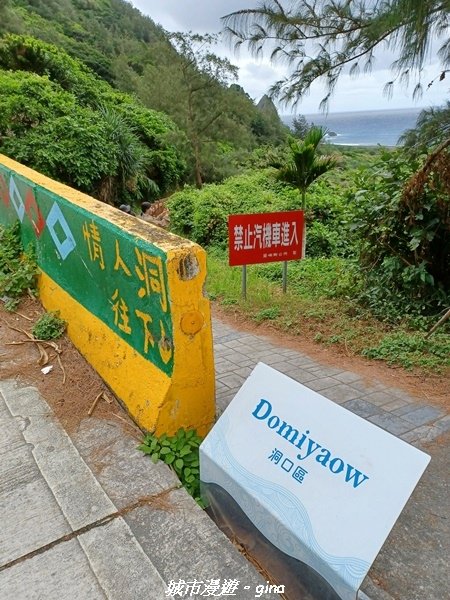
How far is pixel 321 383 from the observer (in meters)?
3.50

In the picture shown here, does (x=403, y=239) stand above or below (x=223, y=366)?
above

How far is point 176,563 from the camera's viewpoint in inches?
67.7

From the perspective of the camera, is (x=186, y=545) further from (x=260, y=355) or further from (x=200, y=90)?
(x=200, y=90)

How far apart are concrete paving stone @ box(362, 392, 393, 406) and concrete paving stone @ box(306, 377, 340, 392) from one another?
293mm

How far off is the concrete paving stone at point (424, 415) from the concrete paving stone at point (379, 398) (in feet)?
0.64

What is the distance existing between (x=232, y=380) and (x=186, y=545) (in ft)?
5.80

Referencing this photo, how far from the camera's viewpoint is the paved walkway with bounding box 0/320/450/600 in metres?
1.67

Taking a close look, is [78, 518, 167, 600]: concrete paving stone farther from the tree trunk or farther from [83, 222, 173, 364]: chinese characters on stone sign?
the tree trunk

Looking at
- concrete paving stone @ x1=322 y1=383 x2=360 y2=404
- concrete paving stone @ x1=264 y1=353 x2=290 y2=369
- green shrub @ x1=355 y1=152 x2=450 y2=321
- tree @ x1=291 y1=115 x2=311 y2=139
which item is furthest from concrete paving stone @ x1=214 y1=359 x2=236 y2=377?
tree @ x1=291 y1=115 x2=311 y2=139

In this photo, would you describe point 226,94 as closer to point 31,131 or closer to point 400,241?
point 31,131

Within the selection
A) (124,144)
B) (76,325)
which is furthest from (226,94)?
(76,325)

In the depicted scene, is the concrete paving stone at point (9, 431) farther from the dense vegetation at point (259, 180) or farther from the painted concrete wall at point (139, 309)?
the dense vegetation at point (259, 180)

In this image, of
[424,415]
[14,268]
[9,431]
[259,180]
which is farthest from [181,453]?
[259,180]

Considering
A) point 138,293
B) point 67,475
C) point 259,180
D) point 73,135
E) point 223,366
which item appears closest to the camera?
point 67,475
